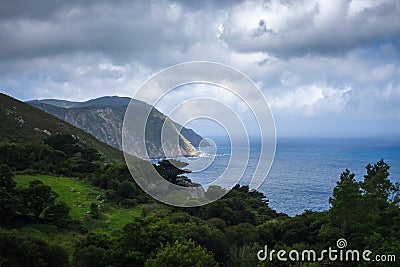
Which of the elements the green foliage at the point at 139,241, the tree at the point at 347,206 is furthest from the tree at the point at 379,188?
the green foliage at the point at 139,241

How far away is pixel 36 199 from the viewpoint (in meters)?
25.7

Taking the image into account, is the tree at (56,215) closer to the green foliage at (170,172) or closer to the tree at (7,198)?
the tree at (7,198)

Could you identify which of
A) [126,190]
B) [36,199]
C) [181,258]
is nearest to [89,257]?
[181,258]

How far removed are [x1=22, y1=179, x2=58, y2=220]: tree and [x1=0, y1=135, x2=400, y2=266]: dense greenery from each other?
0.21ft

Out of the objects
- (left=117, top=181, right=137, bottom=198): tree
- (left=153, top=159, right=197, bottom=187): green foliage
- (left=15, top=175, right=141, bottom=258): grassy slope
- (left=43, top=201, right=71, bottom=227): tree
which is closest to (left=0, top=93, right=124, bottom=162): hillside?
(left=15, top=175, right=141, bottom=258): grassy slope

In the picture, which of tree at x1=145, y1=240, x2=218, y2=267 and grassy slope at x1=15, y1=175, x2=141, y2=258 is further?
grassy slope at x1=15, y1=175, x2=141, y2=258

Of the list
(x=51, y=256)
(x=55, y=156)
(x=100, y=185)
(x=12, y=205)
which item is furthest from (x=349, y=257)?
(x=55, y=156)

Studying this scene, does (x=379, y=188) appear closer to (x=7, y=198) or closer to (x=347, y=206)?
(x=347, y=206)

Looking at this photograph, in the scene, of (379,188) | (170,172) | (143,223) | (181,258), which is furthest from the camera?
(170,172)

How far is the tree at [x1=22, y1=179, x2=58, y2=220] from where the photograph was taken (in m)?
25.3

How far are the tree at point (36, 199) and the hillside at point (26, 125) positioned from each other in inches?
1121

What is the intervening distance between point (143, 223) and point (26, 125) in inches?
1961

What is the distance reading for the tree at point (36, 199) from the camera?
25312mm

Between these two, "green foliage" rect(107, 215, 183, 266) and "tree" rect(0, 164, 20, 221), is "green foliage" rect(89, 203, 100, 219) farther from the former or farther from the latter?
"green foliage" rect(107, 215, 183, 266)
